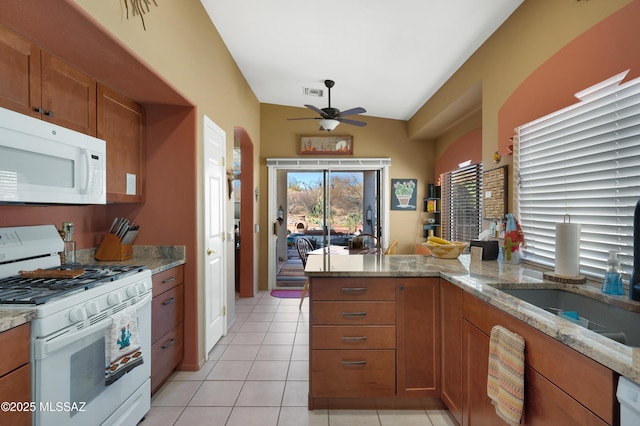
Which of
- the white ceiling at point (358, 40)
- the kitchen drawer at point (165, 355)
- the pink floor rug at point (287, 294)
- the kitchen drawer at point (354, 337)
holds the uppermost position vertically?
the white ceiling at point (358, 40)

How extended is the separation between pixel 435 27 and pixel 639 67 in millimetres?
1650

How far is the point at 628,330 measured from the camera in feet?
4.33

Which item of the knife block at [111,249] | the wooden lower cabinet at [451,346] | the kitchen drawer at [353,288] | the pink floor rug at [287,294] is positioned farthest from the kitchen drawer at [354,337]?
the pink floor rug at [287,294]

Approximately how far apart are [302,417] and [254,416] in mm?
319

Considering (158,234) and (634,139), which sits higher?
(634,139)

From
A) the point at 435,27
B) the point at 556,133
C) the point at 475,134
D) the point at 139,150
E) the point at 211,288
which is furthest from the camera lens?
the point at 475,134

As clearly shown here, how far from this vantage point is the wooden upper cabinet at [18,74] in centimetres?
149

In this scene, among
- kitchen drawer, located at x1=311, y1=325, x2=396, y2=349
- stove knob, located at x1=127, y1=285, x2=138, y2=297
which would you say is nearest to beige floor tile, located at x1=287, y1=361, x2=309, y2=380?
kitchen drawer, located at x1=311, y1=325, x2=396, y2=349

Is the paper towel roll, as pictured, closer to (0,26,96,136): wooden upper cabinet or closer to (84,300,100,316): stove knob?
(84,300,100,316): stove knob

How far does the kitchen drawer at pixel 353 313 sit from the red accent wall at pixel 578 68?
5.53ft

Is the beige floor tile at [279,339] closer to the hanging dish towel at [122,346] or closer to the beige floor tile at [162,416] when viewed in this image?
the beige floor tile at [162,416]

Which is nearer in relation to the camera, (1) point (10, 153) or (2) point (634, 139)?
(1) point (10, 153)

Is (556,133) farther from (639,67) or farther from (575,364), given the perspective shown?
(575,364)

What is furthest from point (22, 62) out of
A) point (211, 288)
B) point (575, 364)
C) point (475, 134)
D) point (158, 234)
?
point (475, 134)
